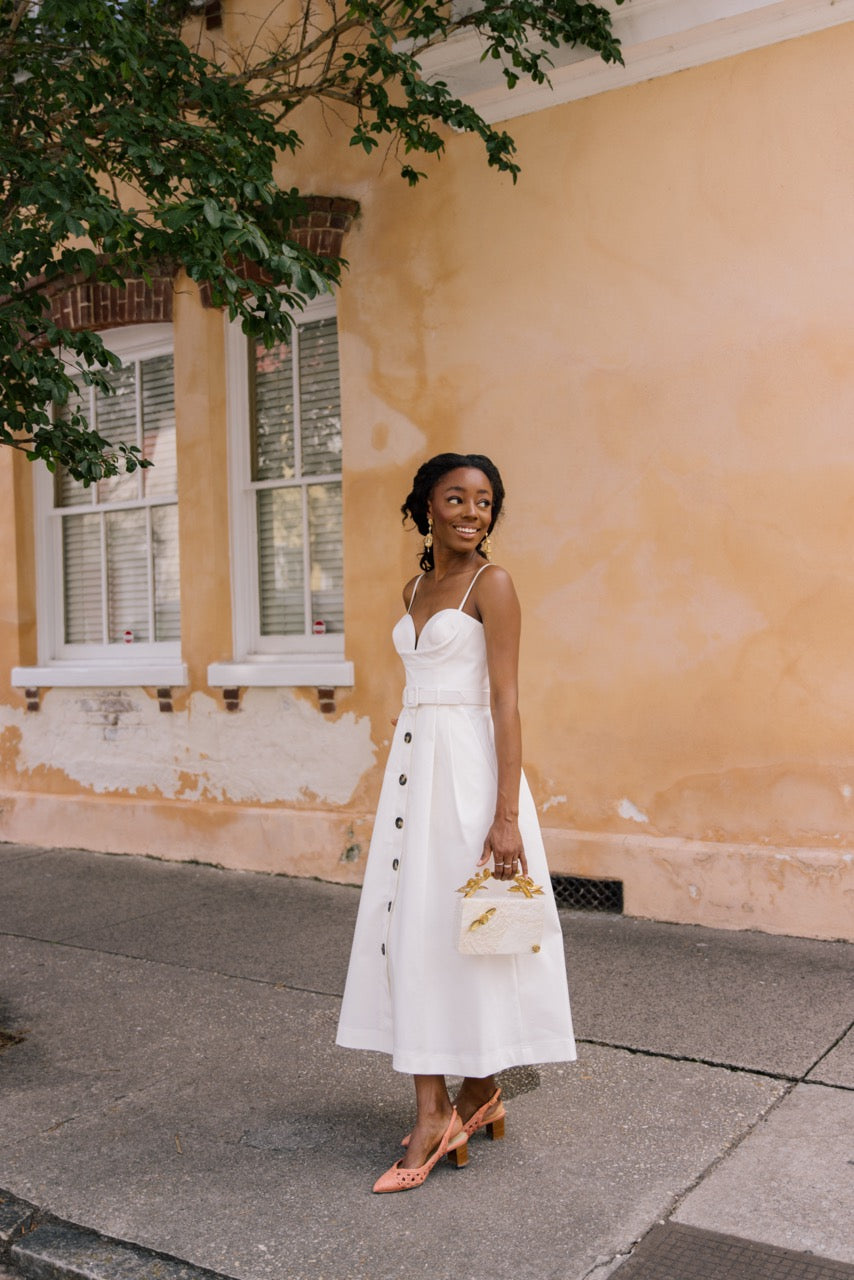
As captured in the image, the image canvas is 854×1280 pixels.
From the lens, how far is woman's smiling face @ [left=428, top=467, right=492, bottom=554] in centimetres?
347

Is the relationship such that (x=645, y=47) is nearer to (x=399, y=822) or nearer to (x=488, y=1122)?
(x=399, y=822)

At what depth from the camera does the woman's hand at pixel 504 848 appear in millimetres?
3283

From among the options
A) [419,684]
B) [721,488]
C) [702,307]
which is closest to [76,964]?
[419,684]

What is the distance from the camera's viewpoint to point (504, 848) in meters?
3.28

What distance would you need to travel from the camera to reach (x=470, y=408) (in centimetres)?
635

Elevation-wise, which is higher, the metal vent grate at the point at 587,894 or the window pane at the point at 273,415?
the window pane at the point at 273,415

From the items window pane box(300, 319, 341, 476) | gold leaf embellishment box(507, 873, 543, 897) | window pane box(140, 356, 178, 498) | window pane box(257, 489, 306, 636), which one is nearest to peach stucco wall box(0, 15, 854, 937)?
window pane box(300, 319, 341, 476)

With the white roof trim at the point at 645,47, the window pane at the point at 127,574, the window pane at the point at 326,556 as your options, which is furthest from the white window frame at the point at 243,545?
the white roof trim at the point at 645,47

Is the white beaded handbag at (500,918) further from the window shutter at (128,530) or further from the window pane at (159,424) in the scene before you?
the window pane at (159,424)

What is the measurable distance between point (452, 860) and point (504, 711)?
0.43 meters

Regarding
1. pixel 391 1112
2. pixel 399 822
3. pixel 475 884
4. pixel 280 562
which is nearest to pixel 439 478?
pixel 399 822

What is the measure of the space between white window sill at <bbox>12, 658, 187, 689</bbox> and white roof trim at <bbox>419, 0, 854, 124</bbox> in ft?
12.0

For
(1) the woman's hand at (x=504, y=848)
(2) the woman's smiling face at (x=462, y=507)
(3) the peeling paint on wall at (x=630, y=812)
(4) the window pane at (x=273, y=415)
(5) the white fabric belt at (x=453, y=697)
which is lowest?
(3) the peeling paint on wall at (x=630, y=812)

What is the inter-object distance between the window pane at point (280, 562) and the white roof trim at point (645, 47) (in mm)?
2432
